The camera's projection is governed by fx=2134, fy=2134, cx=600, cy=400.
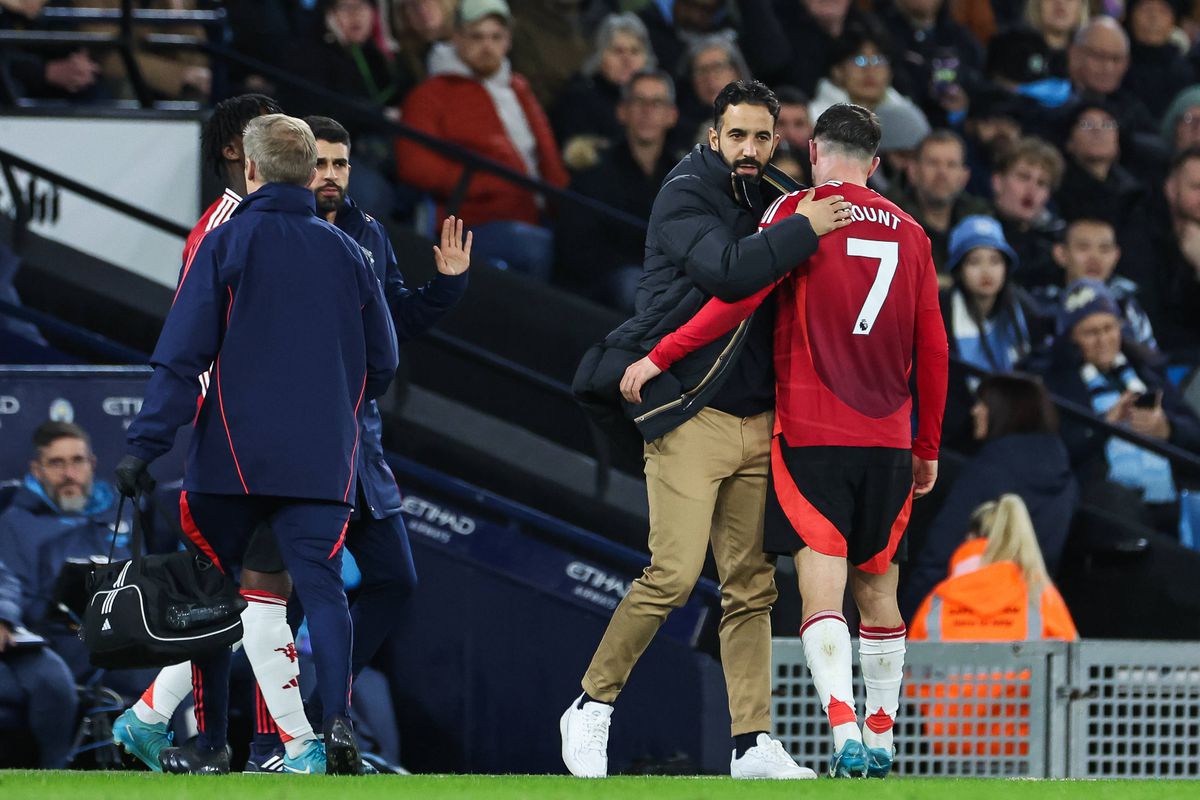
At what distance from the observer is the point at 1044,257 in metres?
12.2

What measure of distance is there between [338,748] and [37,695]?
2.31 metres

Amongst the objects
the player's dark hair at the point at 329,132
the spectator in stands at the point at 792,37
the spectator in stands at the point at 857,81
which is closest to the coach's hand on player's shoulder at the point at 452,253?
the player's dark hair at the point at 329,132

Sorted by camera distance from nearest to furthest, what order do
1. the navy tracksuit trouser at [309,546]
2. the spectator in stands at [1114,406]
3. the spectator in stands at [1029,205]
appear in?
the navy tracksuit trouser at [309,546]
the spectator in stands at [1114,406]
the spectator in stands at [1029,205]

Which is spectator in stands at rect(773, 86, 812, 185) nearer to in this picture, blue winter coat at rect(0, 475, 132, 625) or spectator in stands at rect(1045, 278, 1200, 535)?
spectator in stands at rect(1045, 278, 1200, 535)

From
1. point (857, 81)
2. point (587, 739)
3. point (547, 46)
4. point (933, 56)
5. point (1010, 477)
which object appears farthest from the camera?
point (933, 56)

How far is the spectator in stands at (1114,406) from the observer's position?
10758 mm

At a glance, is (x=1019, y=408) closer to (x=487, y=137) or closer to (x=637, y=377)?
(x=487, y=137)

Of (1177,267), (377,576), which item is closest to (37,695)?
(377,576)

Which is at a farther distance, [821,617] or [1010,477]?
[1010,477]

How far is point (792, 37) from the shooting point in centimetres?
1309

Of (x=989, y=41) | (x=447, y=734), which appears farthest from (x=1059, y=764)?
(x=989, y=41)

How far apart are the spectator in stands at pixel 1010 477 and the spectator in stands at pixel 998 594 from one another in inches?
26.5

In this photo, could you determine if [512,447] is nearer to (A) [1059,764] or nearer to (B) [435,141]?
(B) [435,141]

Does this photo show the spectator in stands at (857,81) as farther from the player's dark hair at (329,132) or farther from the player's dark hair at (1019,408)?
the player's dark hair at (329,132)
